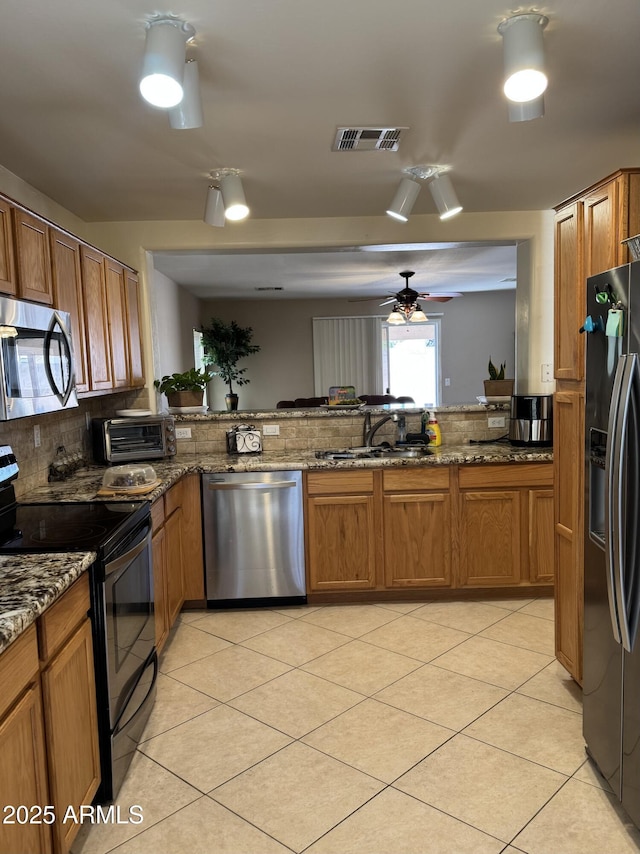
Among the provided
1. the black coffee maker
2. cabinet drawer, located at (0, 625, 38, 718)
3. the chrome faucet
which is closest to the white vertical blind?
the chrome faucet

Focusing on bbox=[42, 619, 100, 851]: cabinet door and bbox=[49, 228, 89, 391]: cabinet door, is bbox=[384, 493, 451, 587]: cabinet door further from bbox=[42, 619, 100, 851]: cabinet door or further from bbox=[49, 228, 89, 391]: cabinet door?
bbox=[42, 619, 100, 851]: cabinet door

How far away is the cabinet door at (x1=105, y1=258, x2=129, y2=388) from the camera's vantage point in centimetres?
347

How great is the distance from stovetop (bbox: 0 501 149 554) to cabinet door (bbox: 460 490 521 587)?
1988 millimetres

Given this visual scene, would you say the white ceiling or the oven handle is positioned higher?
the white ceiling

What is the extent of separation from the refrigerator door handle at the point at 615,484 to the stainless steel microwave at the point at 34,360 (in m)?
1.91

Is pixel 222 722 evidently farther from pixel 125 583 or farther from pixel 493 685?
pixel 493 685

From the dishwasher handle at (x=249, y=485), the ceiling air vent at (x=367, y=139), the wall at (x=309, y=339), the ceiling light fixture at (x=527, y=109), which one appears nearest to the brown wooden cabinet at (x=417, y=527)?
the dishwasher handle at (x=249, y=485)

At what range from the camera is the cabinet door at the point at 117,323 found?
347 centimetres

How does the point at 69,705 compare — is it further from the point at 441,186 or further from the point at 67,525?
the point at 441,186

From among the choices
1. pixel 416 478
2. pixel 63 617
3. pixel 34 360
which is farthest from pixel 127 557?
pixel 416 478

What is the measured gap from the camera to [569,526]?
257cm

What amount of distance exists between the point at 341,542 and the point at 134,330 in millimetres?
1833

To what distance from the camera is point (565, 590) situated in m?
2.67

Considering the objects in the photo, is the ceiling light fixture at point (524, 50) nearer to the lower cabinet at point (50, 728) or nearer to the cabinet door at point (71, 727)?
the lower cabinet at point (50, 728)
